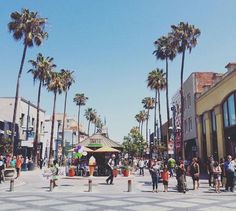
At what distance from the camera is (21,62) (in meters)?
32.2

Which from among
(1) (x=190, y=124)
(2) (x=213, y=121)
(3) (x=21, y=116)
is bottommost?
(2) (x=213, y=121)

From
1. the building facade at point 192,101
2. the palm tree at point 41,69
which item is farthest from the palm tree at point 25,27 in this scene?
the building facade at point 192,101

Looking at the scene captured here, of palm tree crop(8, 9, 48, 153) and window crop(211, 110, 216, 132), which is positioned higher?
palm tree crop(8, 9, 48, 153)

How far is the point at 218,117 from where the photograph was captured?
98.5 feet

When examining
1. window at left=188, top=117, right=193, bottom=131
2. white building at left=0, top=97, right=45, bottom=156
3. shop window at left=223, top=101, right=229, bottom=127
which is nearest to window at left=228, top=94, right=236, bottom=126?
shop window at left=223, top=101, right=229, bottom=127

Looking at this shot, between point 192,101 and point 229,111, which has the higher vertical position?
point 192,101

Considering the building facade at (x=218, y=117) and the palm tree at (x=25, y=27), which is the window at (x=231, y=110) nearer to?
the building facade at (x=218, y=117)

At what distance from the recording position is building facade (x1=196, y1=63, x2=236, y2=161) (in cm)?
2728

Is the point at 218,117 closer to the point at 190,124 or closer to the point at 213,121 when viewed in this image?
the point at 213,121

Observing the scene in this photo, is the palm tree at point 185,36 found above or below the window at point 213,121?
above

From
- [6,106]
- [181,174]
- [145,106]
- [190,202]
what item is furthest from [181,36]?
[145,106]

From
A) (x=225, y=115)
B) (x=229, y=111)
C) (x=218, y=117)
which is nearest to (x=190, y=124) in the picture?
(x=218, y=117)

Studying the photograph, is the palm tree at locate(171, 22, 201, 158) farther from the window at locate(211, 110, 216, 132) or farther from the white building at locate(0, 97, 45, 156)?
the white building at locate(0, 97, 45, 156)

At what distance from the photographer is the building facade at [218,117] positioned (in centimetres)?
2728
